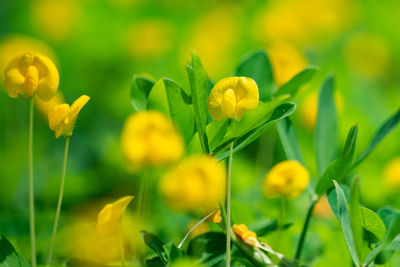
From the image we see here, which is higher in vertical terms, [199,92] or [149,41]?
[199,92]

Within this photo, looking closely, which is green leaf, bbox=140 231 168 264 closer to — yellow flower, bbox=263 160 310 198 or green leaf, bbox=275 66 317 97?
yellow flower, bbox=263 160 310 198

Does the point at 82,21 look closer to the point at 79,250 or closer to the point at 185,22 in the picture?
the point at 185,22

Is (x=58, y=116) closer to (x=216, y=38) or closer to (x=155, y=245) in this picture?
(x=155, y=245)

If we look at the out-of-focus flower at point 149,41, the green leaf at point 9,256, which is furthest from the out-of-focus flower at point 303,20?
the green leaf at point 9,256

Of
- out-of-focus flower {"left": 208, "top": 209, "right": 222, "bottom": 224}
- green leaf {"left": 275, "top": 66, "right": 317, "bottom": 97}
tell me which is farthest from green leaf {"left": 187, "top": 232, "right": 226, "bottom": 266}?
green leaf {"left": 275, "top": 66, "right": 317, "bottom": 97}

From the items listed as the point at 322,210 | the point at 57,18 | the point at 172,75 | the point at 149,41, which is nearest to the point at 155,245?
the point at 322,210

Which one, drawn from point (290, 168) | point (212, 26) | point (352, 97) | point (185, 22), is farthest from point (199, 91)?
point (185, 22)
